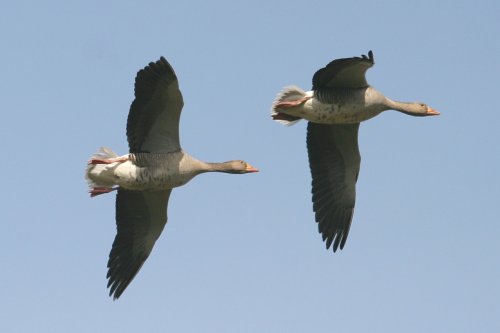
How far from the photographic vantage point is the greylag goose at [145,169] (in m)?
18.3

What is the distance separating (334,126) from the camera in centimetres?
2036

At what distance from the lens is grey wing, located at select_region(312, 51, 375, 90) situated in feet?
61.2

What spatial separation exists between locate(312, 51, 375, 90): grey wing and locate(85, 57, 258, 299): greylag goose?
1.73 meters

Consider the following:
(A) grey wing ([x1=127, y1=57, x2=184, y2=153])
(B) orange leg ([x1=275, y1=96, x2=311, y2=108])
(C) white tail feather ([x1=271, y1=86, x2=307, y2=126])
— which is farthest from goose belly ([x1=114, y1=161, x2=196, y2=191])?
(C) white tail feather ([x1=271, y1=86, x2=307, y2=126])

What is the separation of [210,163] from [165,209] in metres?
1.10

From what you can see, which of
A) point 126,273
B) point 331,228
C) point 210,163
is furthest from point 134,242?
point 331,228

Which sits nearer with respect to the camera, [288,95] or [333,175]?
[288,95]

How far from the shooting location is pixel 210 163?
1928cm

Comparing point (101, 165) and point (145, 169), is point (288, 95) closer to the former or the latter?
point (145, 169)

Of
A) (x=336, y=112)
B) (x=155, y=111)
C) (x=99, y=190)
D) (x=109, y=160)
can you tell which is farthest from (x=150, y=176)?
(x=336, y=112)

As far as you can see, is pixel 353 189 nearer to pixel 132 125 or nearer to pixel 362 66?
pixel 362 66

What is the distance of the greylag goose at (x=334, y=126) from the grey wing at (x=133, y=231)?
7.41ft

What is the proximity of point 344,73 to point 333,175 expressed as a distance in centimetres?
212

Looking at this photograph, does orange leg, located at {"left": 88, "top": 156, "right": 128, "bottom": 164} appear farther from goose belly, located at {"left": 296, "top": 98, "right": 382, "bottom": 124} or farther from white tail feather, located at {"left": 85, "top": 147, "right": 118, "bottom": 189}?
goose belly, located at {"left": 296, "top": 98, "right": 382, "bottom": 124}
